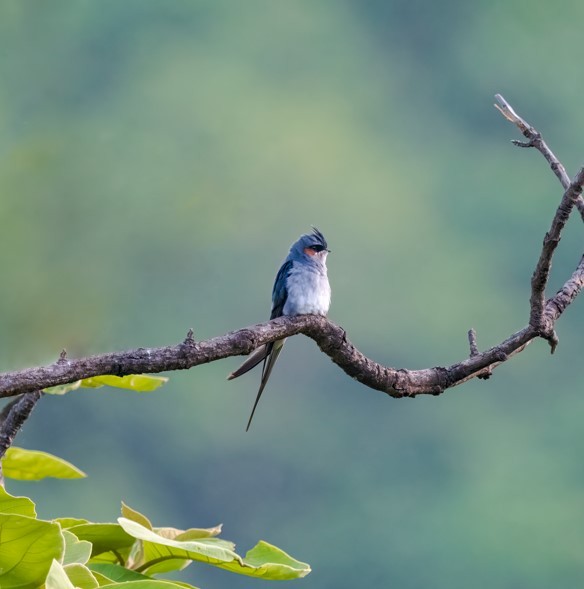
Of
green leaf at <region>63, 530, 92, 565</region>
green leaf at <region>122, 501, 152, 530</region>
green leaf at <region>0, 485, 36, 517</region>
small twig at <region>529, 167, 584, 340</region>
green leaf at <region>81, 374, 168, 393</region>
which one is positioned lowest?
green leaf at <region>63, 530, 92, 565</region>

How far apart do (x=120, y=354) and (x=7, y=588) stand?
0.30 metres

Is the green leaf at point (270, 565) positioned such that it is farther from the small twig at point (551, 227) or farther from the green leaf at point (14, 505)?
the small twig at point (551, 227)

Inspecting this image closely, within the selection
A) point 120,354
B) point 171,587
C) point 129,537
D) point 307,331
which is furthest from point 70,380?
point 307,331

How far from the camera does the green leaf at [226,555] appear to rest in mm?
749

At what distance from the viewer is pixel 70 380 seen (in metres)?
0.87

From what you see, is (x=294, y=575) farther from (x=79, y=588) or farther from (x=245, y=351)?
(x=245, y=351)

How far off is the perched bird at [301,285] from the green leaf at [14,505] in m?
0.66

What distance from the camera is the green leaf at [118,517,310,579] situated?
2.46 ft

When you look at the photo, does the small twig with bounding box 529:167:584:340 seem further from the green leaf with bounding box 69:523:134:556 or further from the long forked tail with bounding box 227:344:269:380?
the green leaf with bounding box 69:523:134:556

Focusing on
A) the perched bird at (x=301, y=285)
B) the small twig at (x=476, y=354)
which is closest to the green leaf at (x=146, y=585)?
the perched bird at (x=301, y=285)

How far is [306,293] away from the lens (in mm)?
1570

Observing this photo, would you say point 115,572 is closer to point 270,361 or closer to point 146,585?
point 146,585

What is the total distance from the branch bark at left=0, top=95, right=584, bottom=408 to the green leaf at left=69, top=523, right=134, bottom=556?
0.15 metres

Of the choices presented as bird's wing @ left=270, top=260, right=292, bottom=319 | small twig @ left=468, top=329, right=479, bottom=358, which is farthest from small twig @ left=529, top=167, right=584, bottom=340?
bird's wing @ left=270, top=260, right=292, bottom=319
